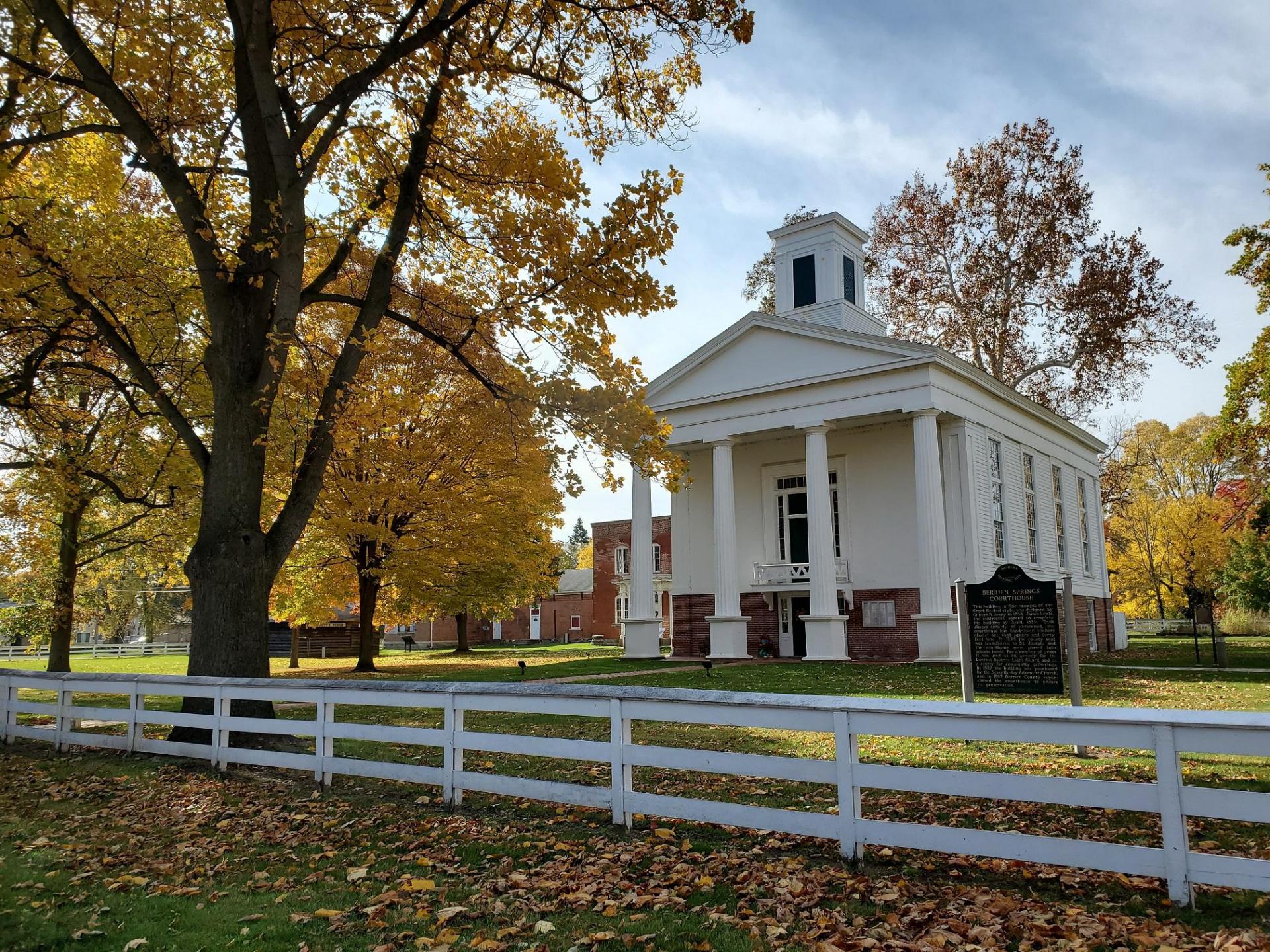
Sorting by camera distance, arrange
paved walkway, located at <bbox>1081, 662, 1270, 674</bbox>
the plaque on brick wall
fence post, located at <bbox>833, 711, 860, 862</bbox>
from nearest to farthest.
Answer: fence post, located at <bbox>833, 711, 860, 862</bbox>
the plaque on brick wall
paved walkway, located at <bbox>1081, 662, 1270, 674</bbox>

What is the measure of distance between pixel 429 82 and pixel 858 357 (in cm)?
1704

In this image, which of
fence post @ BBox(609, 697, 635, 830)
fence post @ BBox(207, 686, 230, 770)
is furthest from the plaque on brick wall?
fence post @ BBox(207, 686, 230, 770)

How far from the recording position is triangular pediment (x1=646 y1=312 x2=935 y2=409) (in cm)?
2564

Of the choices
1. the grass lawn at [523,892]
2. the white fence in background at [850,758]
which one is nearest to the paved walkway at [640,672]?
the white fence in background at [850,758]

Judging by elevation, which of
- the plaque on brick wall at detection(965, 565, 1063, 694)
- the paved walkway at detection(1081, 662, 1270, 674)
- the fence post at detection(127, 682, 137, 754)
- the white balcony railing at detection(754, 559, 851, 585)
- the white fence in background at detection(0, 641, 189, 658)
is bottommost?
the white fence in background at detection(0, 641, 189, 658)

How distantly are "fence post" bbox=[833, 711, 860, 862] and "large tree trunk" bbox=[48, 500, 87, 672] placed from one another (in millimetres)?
20499

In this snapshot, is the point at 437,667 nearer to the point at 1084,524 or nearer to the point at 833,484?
the point at 833,484

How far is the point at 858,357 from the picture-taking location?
2602 cm

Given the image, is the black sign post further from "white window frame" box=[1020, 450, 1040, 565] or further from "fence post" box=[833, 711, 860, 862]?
"white window frame" box=[1020, 450, 1040, 565]

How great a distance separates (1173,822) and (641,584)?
24.9 m

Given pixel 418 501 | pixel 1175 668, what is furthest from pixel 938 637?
pixel 418 501

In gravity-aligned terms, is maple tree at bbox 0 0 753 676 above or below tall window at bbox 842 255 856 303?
below

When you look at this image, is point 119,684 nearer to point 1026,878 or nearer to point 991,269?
point 1026,878

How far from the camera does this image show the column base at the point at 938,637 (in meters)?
24.1
